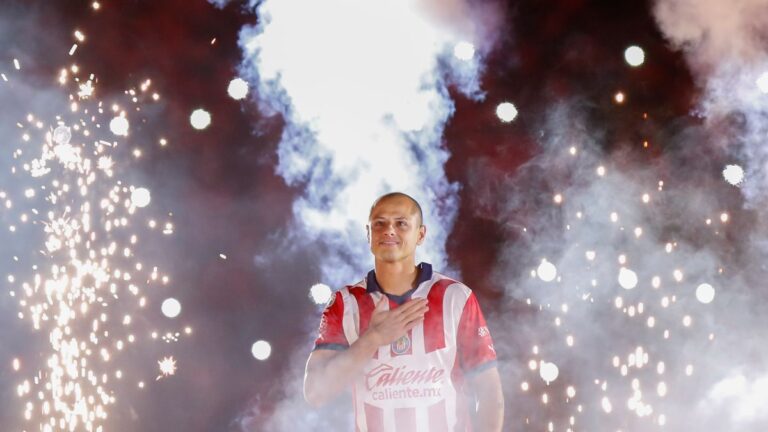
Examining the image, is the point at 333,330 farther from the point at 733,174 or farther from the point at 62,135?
the point at 733,174

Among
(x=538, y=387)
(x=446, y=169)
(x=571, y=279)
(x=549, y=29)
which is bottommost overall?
(x=538, y=387)

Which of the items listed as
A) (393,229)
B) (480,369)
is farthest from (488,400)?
(393,229)

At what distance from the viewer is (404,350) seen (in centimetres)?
235

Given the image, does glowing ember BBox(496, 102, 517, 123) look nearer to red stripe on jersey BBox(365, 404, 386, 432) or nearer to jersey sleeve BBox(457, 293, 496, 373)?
jersey sleeve BBox(457, 293, 496, 373)

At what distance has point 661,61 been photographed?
4844mm

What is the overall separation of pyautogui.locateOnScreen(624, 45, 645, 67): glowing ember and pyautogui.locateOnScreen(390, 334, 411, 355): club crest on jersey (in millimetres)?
3183

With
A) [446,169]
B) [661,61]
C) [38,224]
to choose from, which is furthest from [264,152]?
[661,61]

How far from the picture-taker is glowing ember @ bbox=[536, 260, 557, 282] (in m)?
4.74

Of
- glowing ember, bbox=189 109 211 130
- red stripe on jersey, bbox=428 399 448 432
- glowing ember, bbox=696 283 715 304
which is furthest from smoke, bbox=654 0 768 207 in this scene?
red stripe on jersey, bbox=428 399 448 432

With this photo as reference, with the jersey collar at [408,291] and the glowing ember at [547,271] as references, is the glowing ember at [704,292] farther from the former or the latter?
the jersey collar at [408,291]

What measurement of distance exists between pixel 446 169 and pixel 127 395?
101 inches

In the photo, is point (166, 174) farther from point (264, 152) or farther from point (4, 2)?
point (4, 2)

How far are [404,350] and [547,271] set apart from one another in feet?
8.48

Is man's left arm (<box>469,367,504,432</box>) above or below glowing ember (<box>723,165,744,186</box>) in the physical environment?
below
